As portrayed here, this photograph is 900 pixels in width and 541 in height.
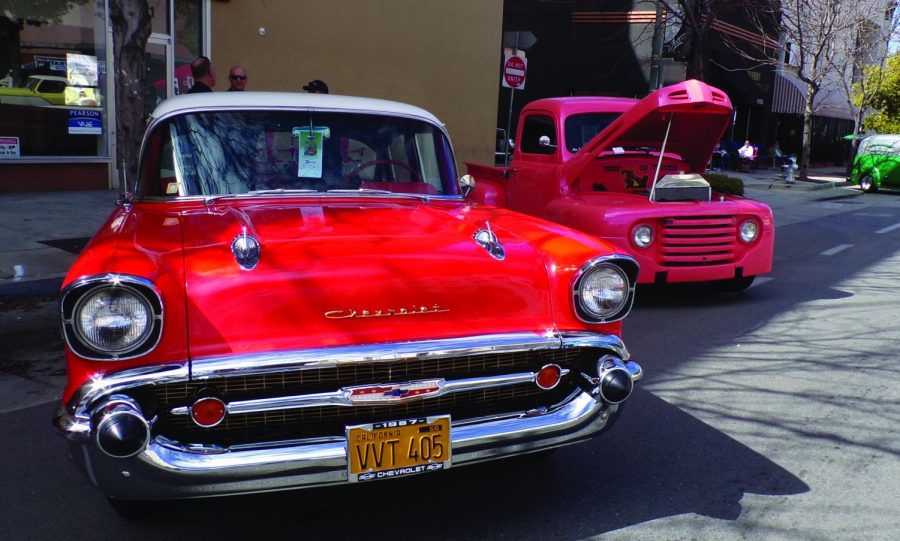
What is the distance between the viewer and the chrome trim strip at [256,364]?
95.0 inches

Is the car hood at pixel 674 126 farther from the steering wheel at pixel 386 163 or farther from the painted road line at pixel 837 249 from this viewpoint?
the painted road line at pixel 837 249

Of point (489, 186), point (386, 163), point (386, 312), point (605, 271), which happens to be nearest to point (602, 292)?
point (605, 271)

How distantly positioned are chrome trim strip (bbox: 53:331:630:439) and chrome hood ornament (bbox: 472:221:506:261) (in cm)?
34

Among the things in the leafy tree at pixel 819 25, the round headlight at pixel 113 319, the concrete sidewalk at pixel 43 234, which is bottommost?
the concrete sidewalk at pixel 43 234

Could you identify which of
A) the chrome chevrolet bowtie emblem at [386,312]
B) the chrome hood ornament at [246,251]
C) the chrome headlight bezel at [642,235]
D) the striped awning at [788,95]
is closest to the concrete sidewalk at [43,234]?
the chrome hood ornament at [246,251]

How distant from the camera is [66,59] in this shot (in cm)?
1112

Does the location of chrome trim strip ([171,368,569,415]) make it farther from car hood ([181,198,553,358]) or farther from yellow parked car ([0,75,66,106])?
yellow parked car ([0,75,66,106])

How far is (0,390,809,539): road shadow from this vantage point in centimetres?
303

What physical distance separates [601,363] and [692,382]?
6.82 feet

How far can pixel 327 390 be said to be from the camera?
8.53 feet

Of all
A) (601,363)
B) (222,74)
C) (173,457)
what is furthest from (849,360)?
(222,74)

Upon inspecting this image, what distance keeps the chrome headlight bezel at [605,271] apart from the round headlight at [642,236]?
3.47 m

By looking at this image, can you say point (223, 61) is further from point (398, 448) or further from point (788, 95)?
point (788, 95)

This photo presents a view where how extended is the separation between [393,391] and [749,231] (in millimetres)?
5140
